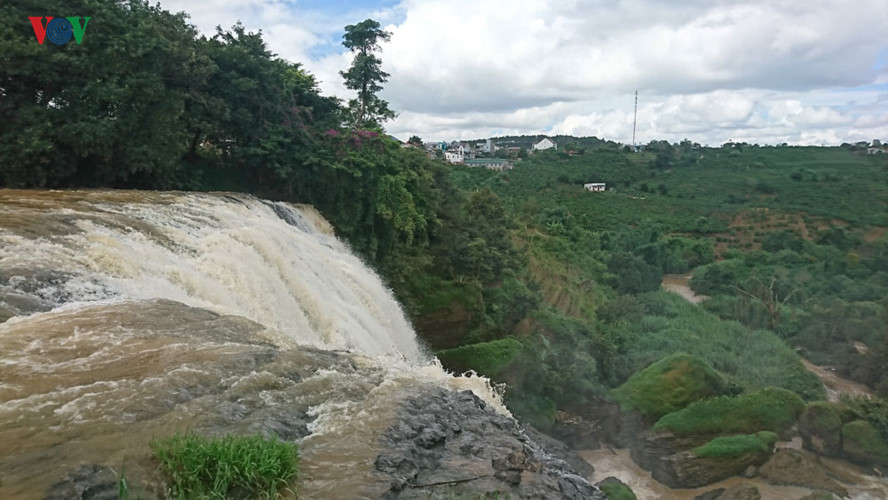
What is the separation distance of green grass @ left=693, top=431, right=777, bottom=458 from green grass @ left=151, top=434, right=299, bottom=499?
1269 centimetres

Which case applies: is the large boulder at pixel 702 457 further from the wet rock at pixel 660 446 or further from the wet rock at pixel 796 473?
the wet rock at pixel 796 473

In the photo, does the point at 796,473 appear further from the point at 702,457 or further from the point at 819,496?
the point at 702,457

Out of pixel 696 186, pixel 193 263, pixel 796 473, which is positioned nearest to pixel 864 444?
pixel 796 473

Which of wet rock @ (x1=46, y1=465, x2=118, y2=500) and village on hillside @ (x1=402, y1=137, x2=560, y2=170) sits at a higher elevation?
village on hillside @ (x1=402, y1=137, x2=560, y2=170)

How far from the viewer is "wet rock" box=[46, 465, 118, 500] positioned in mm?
3182

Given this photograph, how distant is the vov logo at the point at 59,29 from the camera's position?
10.3 m

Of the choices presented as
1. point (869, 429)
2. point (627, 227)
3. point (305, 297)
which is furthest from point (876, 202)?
point (305, 297)

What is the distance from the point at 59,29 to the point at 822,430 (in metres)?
19.5

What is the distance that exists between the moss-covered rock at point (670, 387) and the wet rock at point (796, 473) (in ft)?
7.76

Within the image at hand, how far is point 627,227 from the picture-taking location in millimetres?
42531

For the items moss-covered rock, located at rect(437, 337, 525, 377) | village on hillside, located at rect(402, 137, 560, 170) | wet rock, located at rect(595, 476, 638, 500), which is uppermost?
village on hillside, located at rect(402, 137, 560, 170)

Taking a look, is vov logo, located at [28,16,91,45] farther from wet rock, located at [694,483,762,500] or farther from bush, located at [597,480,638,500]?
wet rock, located at [694,483,762,500]

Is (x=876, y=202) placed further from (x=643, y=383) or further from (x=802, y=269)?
(x=643, y=383)

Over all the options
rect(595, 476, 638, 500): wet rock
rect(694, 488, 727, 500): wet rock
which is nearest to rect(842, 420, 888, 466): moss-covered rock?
rect(694, 488, 727, 500): wet rock
